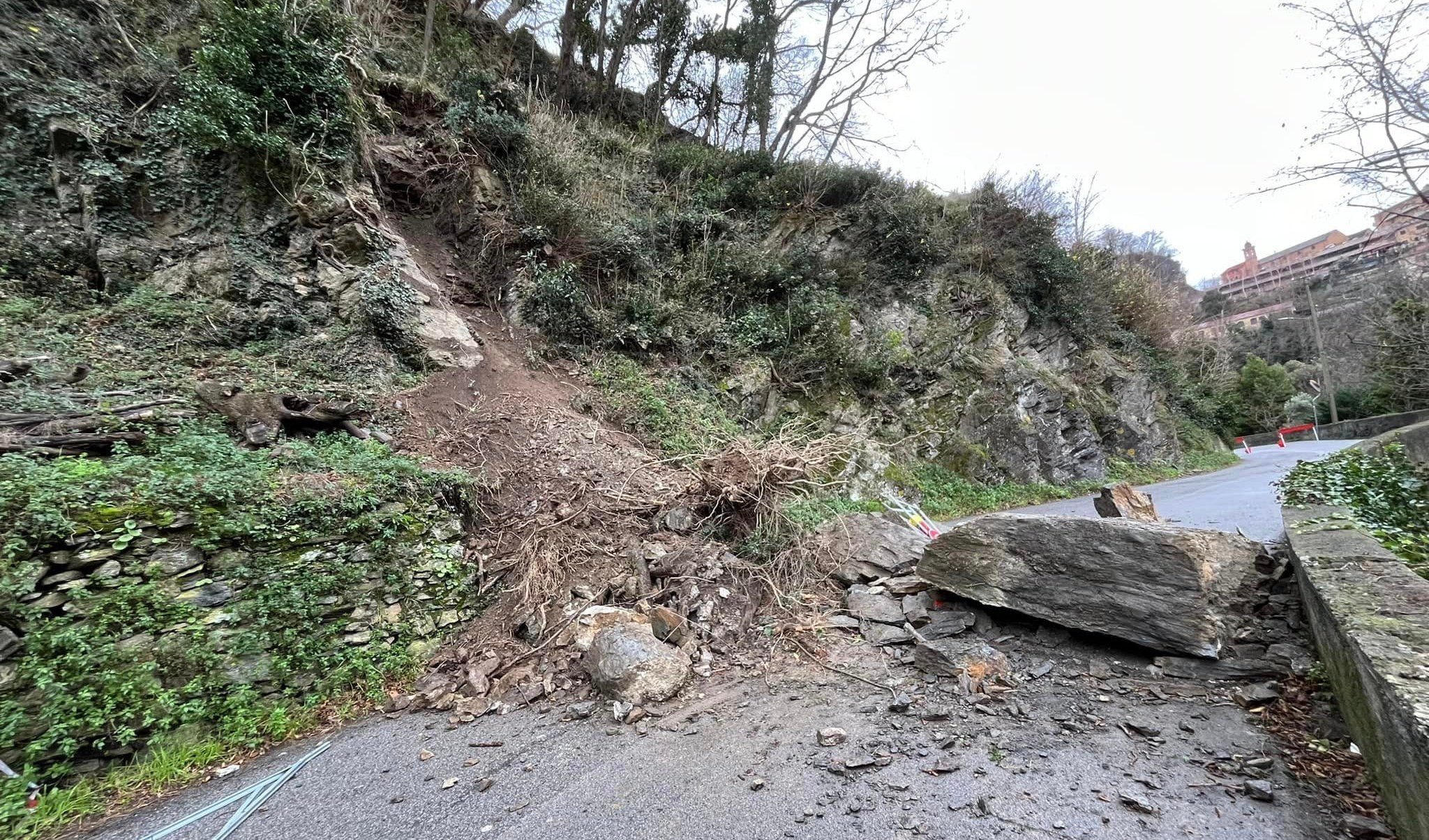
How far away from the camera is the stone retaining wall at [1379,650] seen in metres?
1.50

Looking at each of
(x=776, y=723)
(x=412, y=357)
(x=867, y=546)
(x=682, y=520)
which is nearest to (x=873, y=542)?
(x=867, y=546)

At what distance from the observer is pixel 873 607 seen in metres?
4.09

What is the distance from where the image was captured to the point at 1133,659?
10.2 ft

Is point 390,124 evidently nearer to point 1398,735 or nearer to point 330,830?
point 330,830

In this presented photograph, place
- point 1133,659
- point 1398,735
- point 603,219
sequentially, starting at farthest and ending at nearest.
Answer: point 603,219 → point 1133,659 → point 1398,735

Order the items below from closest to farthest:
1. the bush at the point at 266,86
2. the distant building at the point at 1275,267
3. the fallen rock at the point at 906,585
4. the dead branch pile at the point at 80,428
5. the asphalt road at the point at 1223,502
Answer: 1. the dead branch pile at the point at 80,428
2. the fallen rock at the point at 906,585
3. the asphalt road at the point at 1223,502
4. the bush at the point at 266,86
5. the distant building at the point at 1275,267

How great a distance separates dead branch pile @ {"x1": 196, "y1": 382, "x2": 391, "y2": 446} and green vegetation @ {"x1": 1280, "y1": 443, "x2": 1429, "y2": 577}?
331 inches

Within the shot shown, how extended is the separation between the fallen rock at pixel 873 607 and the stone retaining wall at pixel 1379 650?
222 centimetres

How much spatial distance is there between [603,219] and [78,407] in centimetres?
739

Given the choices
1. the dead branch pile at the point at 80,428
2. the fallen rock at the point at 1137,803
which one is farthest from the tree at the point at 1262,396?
the dead branch pile at the point at 80,428

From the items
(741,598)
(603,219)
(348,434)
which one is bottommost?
(741,598)

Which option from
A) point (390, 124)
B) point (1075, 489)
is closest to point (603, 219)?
point (390, 124)

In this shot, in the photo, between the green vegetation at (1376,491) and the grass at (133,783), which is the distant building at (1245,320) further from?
the grass at (133,783)

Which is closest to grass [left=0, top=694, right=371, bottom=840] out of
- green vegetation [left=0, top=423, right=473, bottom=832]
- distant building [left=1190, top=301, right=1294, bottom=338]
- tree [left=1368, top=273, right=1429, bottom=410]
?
green vegetation [left=0, top=423, right=473, bottom=832]
